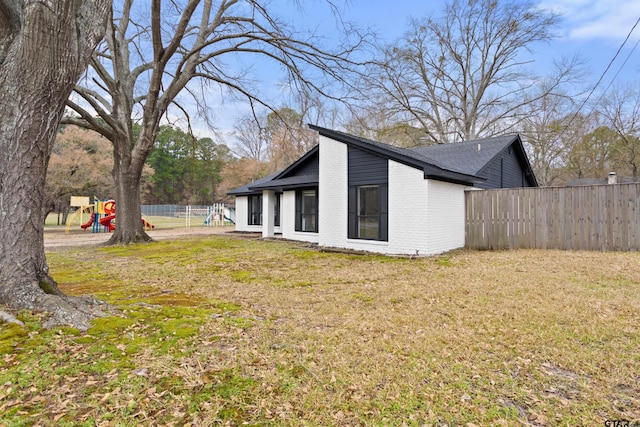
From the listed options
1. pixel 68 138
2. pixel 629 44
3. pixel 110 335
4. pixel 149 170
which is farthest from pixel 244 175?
pixel 110 335

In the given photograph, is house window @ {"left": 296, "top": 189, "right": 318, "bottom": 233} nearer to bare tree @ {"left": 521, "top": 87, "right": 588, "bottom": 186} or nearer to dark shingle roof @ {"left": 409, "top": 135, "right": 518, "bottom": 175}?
dark shingle roof @ {"left": 409, "top": 135, "right": 518, "bottom": 175}

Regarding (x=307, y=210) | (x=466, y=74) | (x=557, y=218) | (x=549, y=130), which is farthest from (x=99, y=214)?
(x=549, y=130)

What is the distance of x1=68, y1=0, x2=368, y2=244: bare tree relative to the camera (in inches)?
363

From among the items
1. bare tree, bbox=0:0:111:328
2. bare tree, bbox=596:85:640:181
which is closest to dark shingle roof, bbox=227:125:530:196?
bare tree, bbox=0:0:111:328

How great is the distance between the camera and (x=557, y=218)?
348 inches

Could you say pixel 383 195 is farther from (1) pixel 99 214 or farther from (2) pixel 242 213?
(1) pixel 99 214

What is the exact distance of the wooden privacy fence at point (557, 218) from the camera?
8.09 metres

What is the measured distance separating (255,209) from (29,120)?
14521mm

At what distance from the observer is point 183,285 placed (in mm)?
5547

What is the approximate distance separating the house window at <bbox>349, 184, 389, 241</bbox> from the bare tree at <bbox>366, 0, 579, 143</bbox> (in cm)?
1410

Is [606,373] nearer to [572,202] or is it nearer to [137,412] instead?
[137,412]

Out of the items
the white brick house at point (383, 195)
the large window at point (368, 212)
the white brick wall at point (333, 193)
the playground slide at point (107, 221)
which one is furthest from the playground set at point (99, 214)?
the large window at point (368, 212)

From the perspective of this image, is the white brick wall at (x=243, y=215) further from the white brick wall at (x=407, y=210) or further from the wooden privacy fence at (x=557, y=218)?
the wooden privacy fence at (x=557, y=218)

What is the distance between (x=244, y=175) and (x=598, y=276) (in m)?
36.7
